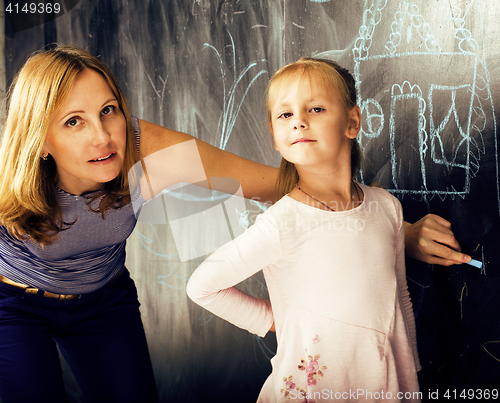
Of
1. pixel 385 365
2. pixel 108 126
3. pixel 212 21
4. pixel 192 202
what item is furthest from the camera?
pixel 192 202

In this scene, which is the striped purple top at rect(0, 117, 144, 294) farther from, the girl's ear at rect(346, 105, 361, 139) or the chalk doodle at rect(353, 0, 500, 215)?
the chalk doodle at rect(353, 0, 500, 215)

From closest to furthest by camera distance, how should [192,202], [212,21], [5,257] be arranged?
[5,257]
[212,21]
[192,202]

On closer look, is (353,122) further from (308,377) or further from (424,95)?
(308,377)

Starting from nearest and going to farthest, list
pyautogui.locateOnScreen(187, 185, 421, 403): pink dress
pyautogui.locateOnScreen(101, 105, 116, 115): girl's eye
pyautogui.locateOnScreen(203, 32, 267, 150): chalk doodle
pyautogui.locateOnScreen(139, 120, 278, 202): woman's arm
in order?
pyautogui.locateOnScreen(187, 185, 421, 403): pink dress
pyautogui.locateOnScreen(101, 105, 116, 115): girl's eye
pyautogui.locateOnScreen(139, 120, 278, 202): woman's arm
pyautogui.locateOnScreen(203, 32, 267, 150): chalk doodle

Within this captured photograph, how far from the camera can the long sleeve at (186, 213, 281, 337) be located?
0.80m

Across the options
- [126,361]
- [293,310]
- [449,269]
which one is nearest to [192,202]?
[126,361]

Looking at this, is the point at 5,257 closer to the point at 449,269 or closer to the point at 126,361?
the point at 126,361

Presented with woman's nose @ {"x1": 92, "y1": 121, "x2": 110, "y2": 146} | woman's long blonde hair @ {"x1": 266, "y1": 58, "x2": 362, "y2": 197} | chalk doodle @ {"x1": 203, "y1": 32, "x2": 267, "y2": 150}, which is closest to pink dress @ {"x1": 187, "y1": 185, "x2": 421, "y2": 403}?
woman's long blonde hair @ {"x1": 266, "y1": 58, "x2": 362, "y2": 197}

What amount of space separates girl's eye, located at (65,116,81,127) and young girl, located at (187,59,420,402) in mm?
409

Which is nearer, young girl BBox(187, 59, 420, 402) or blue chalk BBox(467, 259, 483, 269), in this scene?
young girl BBox(187, 59, 420, 402)

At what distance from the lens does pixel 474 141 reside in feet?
3.15

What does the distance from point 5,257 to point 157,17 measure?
3.15 ft

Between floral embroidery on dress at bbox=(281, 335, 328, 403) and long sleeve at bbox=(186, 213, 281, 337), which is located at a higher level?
long sleeve at bbox=(186, 213, 281, 337)

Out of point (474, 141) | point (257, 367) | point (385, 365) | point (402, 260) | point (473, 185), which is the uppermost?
point (474, 141)
